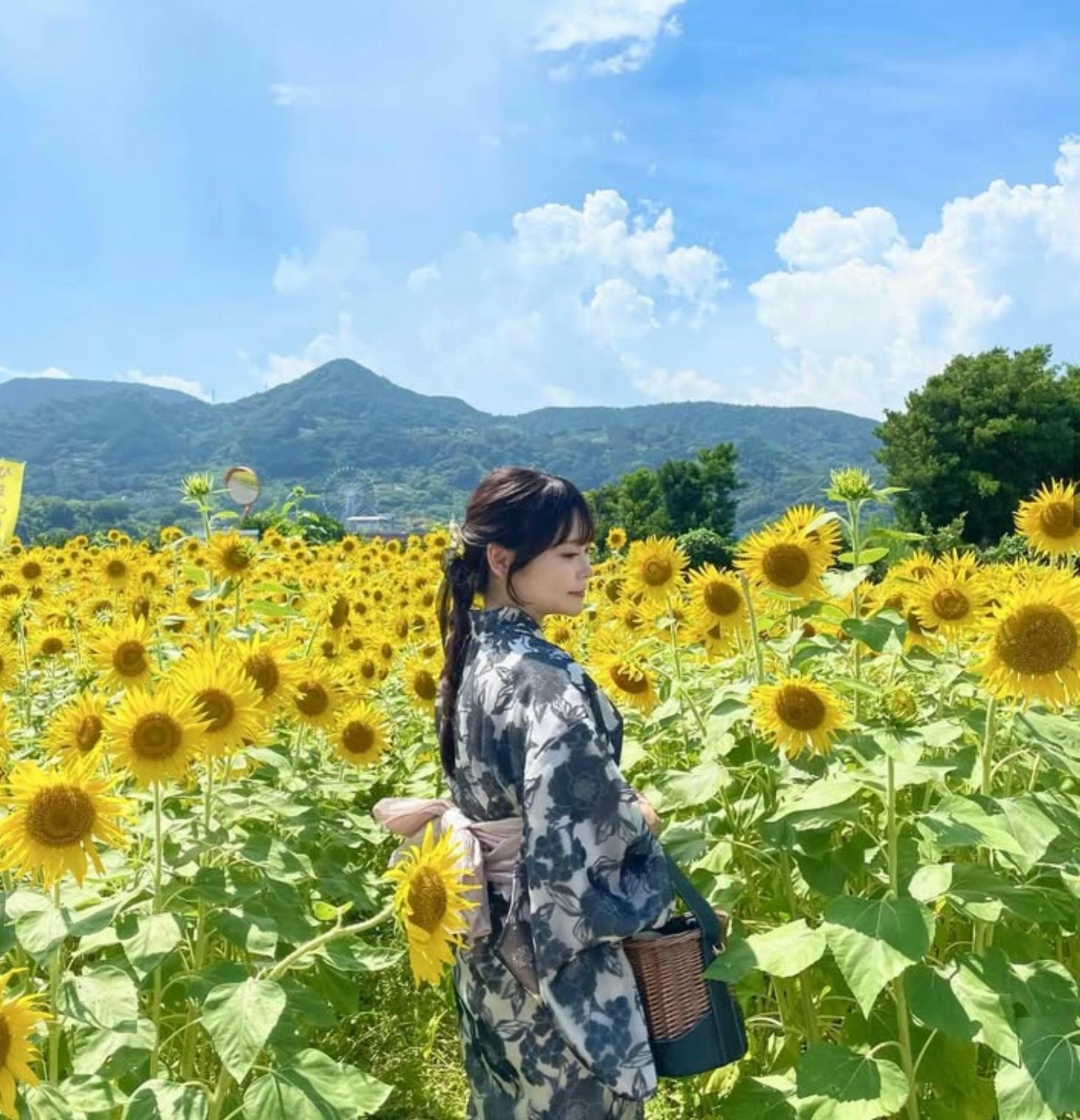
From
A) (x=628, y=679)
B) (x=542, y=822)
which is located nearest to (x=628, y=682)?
(x=628, y=679)

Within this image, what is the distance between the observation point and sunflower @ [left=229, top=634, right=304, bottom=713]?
9.71 feet

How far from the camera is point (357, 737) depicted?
13.2ft

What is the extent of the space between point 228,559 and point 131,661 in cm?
65

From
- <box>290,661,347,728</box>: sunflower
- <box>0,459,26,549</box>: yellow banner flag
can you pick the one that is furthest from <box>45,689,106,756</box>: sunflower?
<box>0,459,26,549</box>: yellow banner flag

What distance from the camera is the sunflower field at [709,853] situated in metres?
2.09

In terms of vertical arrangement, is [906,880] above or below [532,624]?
below

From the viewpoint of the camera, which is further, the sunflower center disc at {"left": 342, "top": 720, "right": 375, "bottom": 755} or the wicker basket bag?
the sunflower center disc at {"left": 342, "top": 720, "right": 375, "bottom": 755}

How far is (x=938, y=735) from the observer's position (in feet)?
7.89

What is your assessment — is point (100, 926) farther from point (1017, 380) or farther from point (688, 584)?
point (1017, 380)

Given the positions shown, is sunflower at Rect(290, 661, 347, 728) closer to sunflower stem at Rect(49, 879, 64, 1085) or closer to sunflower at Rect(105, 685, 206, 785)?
sunflower at Rect(105, 685, 206, 785)

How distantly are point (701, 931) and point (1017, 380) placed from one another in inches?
1738

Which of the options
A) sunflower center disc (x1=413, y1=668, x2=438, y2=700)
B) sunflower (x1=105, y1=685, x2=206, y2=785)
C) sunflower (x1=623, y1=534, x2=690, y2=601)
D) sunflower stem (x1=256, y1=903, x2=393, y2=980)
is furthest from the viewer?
sunflower center disc (x1=413, y1=668, x2=438, y2=700)

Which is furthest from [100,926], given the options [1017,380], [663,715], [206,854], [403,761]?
[1017,380]

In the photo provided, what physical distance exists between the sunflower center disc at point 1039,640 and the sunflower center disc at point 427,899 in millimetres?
1288
